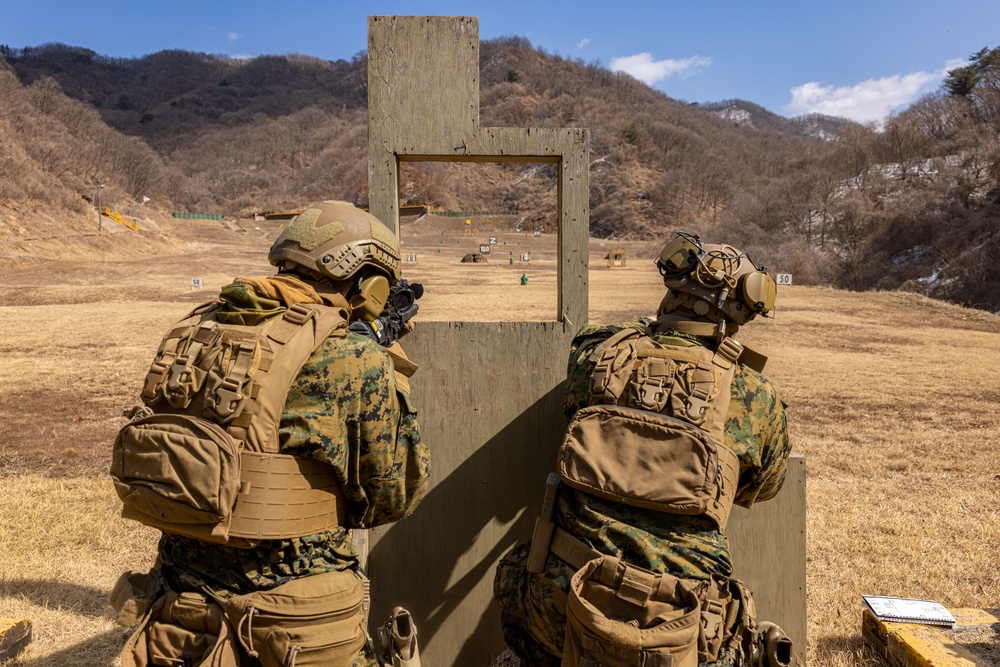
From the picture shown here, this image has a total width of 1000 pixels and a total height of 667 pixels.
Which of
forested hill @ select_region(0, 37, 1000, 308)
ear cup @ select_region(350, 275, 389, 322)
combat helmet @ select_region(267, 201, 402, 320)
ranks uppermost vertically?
forested hill @ select_region(0, 37, 1000, 308)

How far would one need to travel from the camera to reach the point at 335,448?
7.26 ft

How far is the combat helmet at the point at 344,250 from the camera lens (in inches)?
96.3

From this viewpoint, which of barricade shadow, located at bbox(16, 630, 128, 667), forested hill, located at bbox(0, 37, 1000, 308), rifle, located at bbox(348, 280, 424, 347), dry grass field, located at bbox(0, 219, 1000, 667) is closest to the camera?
rifle, located at bbox(348, 280, 424, 347)

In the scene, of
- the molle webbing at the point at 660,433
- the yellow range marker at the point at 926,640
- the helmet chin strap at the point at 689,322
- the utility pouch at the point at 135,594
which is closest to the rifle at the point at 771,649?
the molle webbing at the point at 660,433

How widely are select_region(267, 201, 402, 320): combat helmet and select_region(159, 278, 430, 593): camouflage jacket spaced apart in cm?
24

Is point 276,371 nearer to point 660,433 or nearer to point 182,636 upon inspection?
point 182,636

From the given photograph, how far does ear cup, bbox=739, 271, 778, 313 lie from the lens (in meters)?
2.68

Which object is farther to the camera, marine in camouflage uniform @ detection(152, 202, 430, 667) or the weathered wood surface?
the weathered wood surface

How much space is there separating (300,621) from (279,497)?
14.8 inches

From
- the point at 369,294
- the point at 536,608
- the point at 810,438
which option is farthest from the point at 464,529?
the point at 810,438

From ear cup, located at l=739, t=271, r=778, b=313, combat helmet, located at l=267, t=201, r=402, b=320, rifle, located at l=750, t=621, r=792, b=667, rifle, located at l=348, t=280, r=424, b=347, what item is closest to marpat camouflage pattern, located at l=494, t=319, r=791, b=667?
rifle, located at l=750, t=621, r=792, b=667

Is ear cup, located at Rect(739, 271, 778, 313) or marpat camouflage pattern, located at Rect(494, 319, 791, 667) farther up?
ear cup, located at Rect(739, 271, 778, 313)

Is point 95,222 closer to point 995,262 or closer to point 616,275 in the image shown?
point 616,275

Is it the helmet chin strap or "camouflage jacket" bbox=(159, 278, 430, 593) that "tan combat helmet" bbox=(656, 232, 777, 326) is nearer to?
the helmet chin strap
